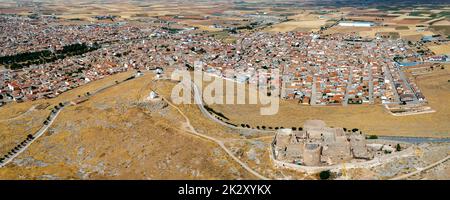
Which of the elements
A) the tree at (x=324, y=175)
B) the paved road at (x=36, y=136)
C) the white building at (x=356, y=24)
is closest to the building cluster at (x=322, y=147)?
the tree at (x=324, y=175)

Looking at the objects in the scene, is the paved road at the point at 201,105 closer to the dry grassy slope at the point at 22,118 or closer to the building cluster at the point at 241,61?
the building cluster at the point at 241,61

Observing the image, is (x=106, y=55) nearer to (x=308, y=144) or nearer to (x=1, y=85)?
(x=1, y=85)

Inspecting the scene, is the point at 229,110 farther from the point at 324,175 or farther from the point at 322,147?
the point at 324,175

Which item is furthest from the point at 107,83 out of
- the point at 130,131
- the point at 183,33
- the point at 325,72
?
the point at 183,33

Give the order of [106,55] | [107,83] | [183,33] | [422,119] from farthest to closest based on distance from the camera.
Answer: [183,33], [106,55], [107,83], [422,119]

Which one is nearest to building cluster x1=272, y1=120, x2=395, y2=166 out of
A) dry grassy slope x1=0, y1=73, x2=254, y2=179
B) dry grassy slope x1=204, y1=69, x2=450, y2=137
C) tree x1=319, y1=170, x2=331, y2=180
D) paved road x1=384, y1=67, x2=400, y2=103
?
tree x1=319, y1=170, x2=331, y2=180

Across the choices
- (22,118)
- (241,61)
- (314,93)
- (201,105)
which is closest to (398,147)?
(314,93)
